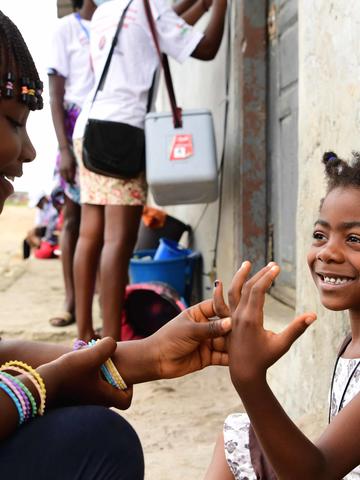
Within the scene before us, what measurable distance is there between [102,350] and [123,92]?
2089mm

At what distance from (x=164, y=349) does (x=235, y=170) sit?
7.77 ft

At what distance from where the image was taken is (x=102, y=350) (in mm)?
1522

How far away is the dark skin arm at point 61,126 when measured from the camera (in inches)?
155

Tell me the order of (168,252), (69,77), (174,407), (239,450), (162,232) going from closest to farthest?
(239,450), (174,407), (69,77), (168,252), (162,232)

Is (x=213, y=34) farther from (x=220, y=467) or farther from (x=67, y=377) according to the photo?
(x=67, y=377)

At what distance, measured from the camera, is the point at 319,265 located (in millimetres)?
1775

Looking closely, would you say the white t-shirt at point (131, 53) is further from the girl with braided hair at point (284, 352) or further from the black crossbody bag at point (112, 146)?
the girl with braided hair at point (284, 352)

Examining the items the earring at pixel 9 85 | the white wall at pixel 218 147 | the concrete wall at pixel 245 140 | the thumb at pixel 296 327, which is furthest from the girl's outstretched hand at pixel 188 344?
the white wall at pixel 218 147

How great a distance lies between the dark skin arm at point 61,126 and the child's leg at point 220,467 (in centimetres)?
242

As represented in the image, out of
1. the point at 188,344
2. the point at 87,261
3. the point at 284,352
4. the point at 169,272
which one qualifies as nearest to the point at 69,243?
the point at 169,272

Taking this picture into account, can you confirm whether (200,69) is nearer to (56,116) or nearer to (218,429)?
(56,116)

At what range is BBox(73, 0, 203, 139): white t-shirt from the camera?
3326mm

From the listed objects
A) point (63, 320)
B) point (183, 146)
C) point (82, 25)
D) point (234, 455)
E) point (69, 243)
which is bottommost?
point (63, 320)

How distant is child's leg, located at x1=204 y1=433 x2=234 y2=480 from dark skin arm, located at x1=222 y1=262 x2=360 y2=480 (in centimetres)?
40
